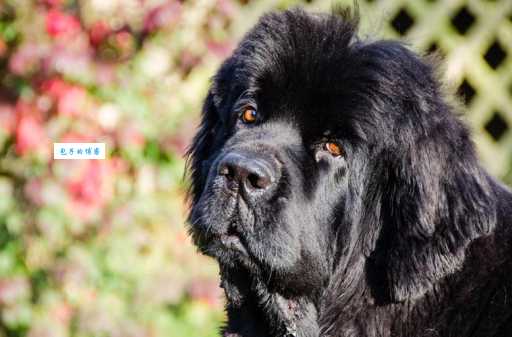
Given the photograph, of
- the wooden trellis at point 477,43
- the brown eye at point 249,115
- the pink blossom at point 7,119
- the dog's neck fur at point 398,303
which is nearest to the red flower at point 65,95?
the pink blossom at point 7,119

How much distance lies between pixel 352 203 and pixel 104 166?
2645 mm

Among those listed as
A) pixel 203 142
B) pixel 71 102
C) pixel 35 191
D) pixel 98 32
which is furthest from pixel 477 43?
pixel 203 142

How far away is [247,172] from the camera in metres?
2.83

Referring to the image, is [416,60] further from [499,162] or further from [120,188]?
[499,162]

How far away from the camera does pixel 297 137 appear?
9.90 ft

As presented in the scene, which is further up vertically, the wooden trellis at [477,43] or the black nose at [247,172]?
the wooden trellis at [477,43]

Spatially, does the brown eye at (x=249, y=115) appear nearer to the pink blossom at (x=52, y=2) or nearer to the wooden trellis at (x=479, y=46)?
the pink blossom at (x=52, y=2)

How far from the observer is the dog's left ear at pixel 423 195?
282 centimetres

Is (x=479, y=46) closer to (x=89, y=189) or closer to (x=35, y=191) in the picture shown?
(x=89, y=189)

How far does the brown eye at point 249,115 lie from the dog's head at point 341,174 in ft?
0.08

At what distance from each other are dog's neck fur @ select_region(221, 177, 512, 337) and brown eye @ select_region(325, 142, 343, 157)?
1.12ft

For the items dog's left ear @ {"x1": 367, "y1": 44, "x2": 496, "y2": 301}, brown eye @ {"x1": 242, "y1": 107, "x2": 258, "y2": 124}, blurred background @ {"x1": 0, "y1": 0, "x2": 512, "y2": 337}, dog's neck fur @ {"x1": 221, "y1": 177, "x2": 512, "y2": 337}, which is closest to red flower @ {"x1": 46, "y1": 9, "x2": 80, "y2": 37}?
blurred background @ {"x1": 0, "y1": 0, "x2": 512, "y2": 337}

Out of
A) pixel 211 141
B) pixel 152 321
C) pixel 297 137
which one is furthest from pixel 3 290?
pixel 297 137

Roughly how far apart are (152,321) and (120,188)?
0.83m
